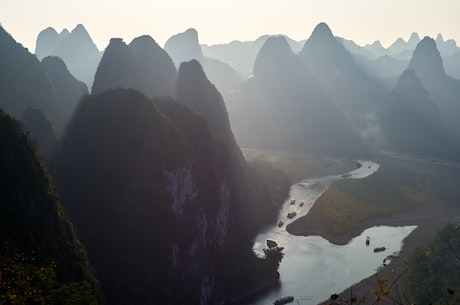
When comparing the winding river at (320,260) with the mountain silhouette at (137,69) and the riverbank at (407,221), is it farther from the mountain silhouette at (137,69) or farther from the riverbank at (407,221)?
the mountain silhouette at (137,69)

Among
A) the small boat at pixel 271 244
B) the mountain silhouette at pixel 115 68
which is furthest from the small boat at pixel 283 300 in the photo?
the mountain silhouette at pixel 115 68

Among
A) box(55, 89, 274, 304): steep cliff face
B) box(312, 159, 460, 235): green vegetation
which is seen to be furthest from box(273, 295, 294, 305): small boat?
box(312, 159, 460, 235): green vegetation

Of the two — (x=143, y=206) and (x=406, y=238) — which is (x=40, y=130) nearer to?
(x=143, y=206)

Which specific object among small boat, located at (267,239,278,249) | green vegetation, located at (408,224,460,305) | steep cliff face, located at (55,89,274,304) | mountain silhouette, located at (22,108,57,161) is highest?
mountain silhouette, located at (22,108,57,161)

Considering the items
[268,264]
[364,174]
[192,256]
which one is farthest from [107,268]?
[364,174]

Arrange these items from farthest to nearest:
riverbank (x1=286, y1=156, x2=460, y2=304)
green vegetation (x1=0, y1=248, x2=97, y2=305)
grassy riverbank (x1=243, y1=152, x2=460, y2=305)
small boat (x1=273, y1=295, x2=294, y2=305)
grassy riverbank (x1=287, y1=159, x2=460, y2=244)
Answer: grassy riverbank (x1=287, y1=159, x2=460, y2=244)
grassy riverbank (x1=243, y1=152, x2=460, y2=305)
riverbank (x1=286, y1=156, x2=460, y2=304)
small boat (x1=273, y1=295, x2=294, y2=305)
green vegetation (x1=0, y1=248, x2=97, y2=305)

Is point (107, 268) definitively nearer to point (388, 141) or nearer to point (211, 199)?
point (211, 199)

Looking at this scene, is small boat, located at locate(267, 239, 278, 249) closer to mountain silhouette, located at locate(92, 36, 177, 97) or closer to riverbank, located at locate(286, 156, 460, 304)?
riverbank, located at locate(286, 156, 460, 304)
